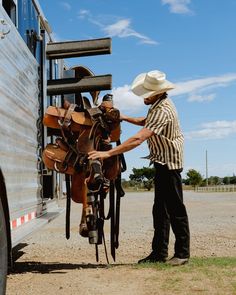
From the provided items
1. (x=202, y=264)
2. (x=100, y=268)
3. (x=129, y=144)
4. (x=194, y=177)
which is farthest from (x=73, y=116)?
(x=194, y=177)

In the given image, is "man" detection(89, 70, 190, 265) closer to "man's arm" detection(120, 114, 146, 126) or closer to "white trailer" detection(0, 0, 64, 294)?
"man's arm" detection(120, 114, 146, 126)

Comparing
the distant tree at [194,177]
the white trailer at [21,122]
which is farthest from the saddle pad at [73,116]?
the distant tree at [194,177]

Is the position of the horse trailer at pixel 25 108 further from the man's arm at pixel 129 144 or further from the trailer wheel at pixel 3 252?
the man's arm at pixel 129 144

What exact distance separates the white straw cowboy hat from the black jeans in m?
0.79

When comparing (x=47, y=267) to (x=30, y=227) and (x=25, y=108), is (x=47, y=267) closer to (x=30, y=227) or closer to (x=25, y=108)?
(x=30, y=227)

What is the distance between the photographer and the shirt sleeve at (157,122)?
20.3 ft

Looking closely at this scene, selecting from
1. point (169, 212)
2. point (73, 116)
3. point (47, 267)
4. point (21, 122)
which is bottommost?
point (47, 267)

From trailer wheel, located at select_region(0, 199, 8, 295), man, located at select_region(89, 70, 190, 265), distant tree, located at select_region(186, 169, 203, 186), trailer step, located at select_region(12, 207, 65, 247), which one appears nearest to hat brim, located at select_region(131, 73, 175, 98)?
man, located at select_region(89, 70, 190, 265)

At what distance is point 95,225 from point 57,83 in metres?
2.22

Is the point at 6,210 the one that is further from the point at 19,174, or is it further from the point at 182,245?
the point at 182,245

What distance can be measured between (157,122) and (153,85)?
450 millimetres

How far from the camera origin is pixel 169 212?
6.49 meters

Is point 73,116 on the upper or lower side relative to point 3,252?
upper

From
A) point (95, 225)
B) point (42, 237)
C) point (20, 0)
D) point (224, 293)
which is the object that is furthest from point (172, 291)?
point (42, 237)
